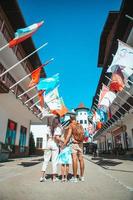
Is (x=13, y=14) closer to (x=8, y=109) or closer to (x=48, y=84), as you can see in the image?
(x=48, y=84)

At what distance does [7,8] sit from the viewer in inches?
712

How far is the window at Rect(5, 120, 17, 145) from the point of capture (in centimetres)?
2087

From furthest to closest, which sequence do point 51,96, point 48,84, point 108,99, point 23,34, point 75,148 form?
point 51,96 → point 108,99 → point 48,84 → point 23,34 → point 75,148

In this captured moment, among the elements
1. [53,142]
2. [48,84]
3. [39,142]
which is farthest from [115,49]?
[39,142]

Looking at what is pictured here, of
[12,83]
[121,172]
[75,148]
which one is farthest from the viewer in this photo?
[12,83]

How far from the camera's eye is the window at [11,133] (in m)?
20.9

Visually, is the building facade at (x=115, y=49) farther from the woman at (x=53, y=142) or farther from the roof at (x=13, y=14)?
the woman at (x=53, y=142)

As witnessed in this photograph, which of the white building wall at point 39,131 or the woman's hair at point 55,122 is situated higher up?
the white building wall at point 39,131

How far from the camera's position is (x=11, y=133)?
21.9 metres

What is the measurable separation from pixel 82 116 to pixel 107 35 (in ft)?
237

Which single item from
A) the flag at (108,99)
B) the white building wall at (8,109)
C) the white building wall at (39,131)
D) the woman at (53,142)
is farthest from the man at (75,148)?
the white building wall at (39,131)

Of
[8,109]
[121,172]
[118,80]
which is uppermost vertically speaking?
[118,80]

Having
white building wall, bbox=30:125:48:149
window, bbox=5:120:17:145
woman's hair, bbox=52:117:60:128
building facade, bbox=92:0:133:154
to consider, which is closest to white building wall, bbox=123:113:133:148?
building facade, bbox=92:0:133:154

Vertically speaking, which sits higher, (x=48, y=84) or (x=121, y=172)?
(x=48, y=84)
